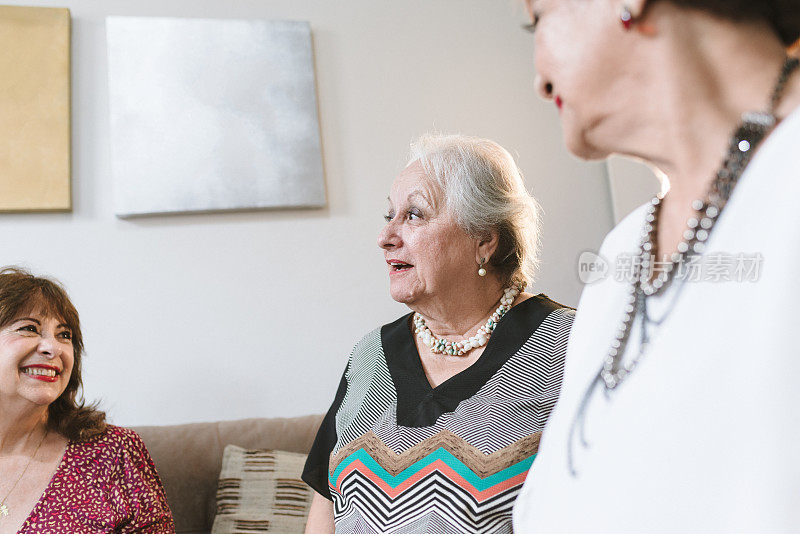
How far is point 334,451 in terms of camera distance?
65.9 inches

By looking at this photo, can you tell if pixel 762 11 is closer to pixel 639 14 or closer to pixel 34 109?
pixel 639 14

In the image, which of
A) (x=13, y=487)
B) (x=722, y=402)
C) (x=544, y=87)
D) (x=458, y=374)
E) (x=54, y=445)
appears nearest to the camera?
(x=722, y=402)

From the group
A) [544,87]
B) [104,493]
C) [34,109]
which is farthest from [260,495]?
[544,87]

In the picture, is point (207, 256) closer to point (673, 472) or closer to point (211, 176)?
point (211, 176)

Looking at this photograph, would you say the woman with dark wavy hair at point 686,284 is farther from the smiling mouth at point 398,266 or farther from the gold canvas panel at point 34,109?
the gold canvas panel at point 34,109

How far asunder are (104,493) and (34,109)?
4.35 feet

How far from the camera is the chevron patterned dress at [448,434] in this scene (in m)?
1.37

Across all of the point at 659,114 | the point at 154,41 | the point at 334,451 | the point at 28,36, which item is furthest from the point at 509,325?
the point at 28,36

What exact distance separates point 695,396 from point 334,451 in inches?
49.5

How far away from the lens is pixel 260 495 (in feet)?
7.08

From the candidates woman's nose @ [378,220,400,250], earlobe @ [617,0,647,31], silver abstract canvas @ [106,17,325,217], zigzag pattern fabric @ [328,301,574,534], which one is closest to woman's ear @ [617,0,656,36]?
earlobe @ [617,0,647,31]

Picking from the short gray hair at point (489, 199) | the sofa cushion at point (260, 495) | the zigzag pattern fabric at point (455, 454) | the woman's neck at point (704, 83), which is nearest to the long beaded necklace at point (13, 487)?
the sofa cushion at point (260, 495)

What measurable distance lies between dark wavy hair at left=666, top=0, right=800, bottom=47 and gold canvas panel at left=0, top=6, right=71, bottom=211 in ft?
7.59

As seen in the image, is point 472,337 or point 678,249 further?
point 472,337
